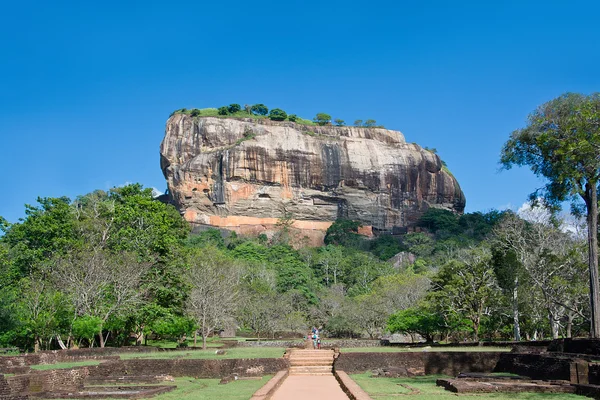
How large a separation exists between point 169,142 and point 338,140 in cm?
3121

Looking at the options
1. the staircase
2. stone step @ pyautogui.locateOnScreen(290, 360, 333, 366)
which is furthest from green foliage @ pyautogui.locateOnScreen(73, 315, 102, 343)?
stone step @ pyautogui.locateOnScreen(290, 360, 333, 366)

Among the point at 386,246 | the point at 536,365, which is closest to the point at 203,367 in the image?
the point at 536,365

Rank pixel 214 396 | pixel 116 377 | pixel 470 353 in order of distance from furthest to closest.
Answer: pixel 470 353 < pixel 116 377 < pixel 214 396

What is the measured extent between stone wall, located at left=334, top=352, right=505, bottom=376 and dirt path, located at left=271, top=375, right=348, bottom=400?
1.64 meters

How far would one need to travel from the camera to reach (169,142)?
101m

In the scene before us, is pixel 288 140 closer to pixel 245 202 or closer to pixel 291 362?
pixel 245 202

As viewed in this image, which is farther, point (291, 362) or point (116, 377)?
point (291, 362)

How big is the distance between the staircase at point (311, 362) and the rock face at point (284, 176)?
248 ft

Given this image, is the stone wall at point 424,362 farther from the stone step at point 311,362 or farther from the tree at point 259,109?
the tree at point 259,109

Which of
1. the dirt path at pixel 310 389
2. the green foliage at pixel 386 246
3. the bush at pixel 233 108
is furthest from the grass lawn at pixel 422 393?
the bush at pixel 233 108

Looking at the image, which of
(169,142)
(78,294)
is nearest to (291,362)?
(78,294)

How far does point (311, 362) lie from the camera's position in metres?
20.8

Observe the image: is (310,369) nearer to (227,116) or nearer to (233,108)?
(227,116)

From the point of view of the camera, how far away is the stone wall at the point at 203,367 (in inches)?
714
